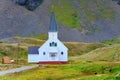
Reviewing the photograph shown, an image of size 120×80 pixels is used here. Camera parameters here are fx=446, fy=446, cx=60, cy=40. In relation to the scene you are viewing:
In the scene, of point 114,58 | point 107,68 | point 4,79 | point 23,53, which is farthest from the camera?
point 23,53

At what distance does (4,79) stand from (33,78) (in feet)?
16.8

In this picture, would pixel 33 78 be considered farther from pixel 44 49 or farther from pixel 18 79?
pixel 44 49

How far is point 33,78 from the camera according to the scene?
226 ft

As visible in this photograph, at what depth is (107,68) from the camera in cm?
7575

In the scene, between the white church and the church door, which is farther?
the church door

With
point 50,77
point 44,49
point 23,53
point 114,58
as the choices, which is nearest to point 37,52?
point 44,49

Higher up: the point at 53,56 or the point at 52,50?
the point at 52,50

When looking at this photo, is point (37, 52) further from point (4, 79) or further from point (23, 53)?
point (4, 79)

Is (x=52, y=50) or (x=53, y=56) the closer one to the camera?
(x=52, y=50)

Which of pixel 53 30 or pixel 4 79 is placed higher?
pixel 53 30

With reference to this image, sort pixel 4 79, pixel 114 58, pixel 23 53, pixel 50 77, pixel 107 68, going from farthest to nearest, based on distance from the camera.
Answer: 1. pixel 23 53
2. pixel 114 58
3. pixel 107 68
4. pixel 50 77
5. pixel 4 79

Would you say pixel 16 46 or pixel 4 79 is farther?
pixel 16 46

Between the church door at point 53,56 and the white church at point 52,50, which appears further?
the church door at point 53,56

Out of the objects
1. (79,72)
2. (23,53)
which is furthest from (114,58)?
(23,53)
